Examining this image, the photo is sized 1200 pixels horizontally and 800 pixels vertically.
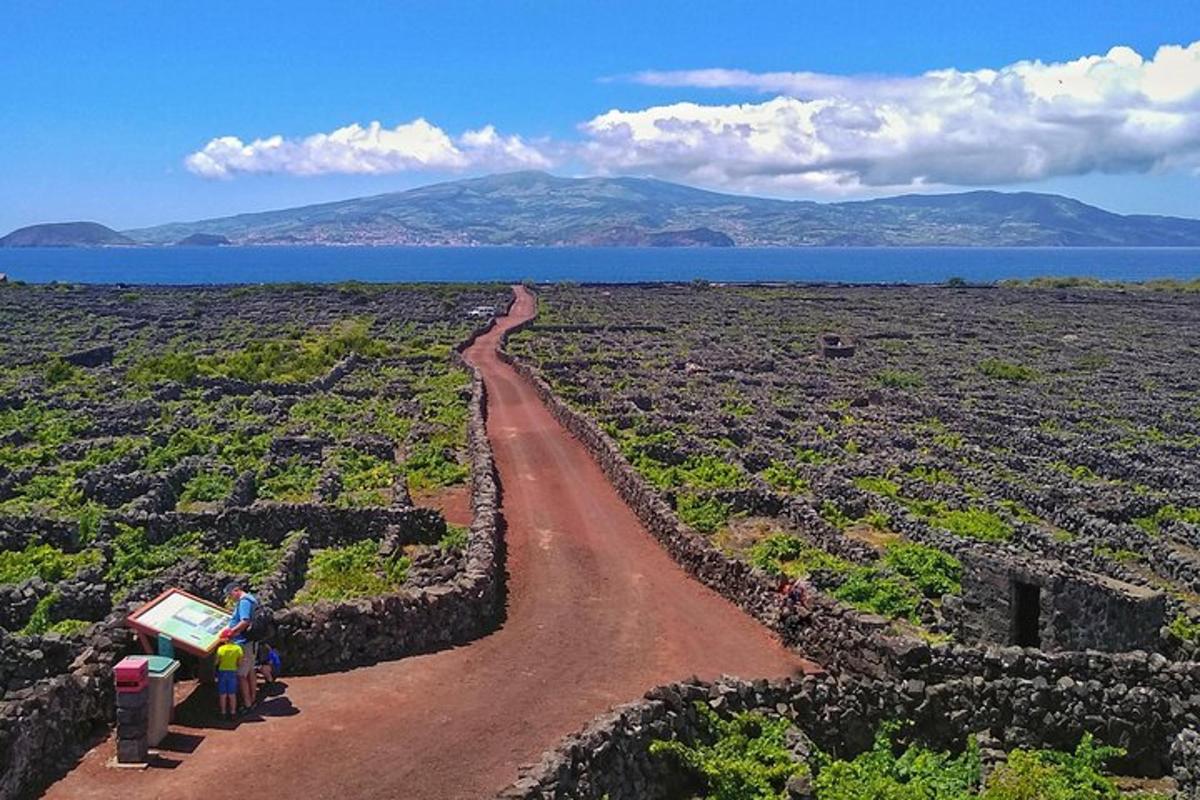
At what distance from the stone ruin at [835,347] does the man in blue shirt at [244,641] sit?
206ft

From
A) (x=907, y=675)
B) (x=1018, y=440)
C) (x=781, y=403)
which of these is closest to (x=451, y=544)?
(x=907, y=675)

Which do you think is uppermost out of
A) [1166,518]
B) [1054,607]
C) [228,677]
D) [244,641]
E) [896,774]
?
[244,641]

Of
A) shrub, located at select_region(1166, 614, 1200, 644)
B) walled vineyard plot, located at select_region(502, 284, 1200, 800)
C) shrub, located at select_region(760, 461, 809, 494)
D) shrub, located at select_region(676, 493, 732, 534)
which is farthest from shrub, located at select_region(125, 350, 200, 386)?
shrub, located at select_region(1166, 614, 1200, 644)

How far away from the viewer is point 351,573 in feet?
81.1

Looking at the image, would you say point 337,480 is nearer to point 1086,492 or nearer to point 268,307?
point 1086,492

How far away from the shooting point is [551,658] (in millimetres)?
19281

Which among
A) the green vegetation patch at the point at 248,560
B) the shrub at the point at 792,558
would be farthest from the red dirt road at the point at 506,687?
the green vegetation patch at the point at 248,560

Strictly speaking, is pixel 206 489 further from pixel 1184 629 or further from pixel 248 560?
pixel 1184 629

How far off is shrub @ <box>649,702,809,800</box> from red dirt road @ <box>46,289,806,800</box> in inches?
80.9

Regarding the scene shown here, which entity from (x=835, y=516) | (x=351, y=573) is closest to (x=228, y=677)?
(x=351, y=573)

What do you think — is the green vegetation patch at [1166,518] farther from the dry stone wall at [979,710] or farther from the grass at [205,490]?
the grass at [205,490]

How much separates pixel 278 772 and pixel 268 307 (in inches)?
4353

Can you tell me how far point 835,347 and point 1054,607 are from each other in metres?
58.9

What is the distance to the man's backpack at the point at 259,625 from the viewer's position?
55.0 ft
